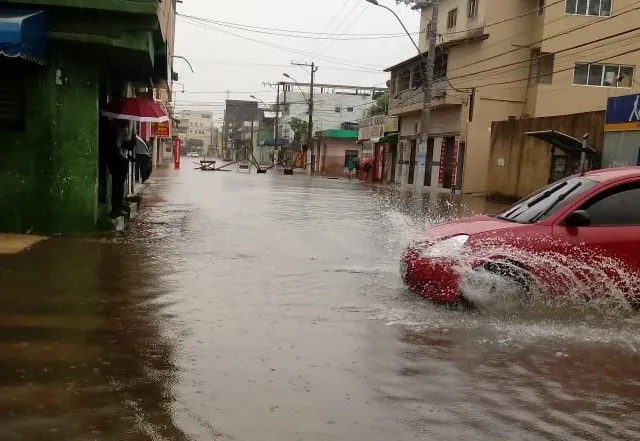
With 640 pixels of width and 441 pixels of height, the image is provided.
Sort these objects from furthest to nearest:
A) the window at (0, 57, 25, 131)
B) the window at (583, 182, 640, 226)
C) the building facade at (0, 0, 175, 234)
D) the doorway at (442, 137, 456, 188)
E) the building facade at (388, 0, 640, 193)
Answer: the doorway at (442, 137, 456, 188)
the building facade at (388, 0, 640, 193)
the window at (0, 57, 25, 131)
the building facade at (0, 0, 175, 234)
the window at (583, 182, 640, 226)

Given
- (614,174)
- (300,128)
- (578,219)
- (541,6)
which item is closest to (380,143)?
(541,6)

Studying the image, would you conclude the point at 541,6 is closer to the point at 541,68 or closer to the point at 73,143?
the point at 541,68

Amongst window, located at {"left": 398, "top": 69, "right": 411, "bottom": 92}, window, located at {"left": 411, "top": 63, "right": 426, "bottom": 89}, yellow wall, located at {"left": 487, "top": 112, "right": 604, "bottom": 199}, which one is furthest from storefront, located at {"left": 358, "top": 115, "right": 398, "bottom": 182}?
yellow wall, located at {"left": 487, "top": 112, "right": 604, "bottom": 199}

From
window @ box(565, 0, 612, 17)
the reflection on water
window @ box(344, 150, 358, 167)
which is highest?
window @ box(565, 0, 612, 17)

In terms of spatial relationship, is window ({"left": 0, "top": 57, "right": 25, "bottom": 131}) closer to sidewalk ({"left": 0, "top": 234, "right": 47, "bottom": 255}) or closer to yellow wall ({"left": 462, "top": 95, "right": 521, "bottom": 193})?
sidewalk ({"left": 0, "top": 234, "right": 47, "bottom": 255})

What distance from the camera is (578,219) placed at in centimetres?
652

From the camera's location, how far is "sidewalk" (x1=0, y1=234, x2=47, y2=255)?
28.1 feet

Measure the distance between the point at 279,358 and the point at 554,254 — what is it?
3058 millimetres

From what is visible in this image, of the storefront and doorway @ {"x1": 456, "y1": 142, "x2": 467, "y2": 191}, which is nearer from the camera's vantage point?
doorway @ {"x1": 456, "y1": 142, "x2": 467, "y2": 191}

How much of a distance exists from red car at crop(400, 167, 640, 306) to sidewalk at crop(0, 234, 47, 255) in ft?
17.5

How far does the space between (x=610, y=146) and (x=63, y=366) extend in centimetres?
1818

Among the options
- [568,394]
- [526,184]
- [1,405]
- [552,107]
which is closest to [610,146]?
[526,184]

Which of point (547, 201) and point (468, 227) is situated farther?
point (547, 201)

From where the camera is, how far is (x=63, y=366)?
4.54 metres
